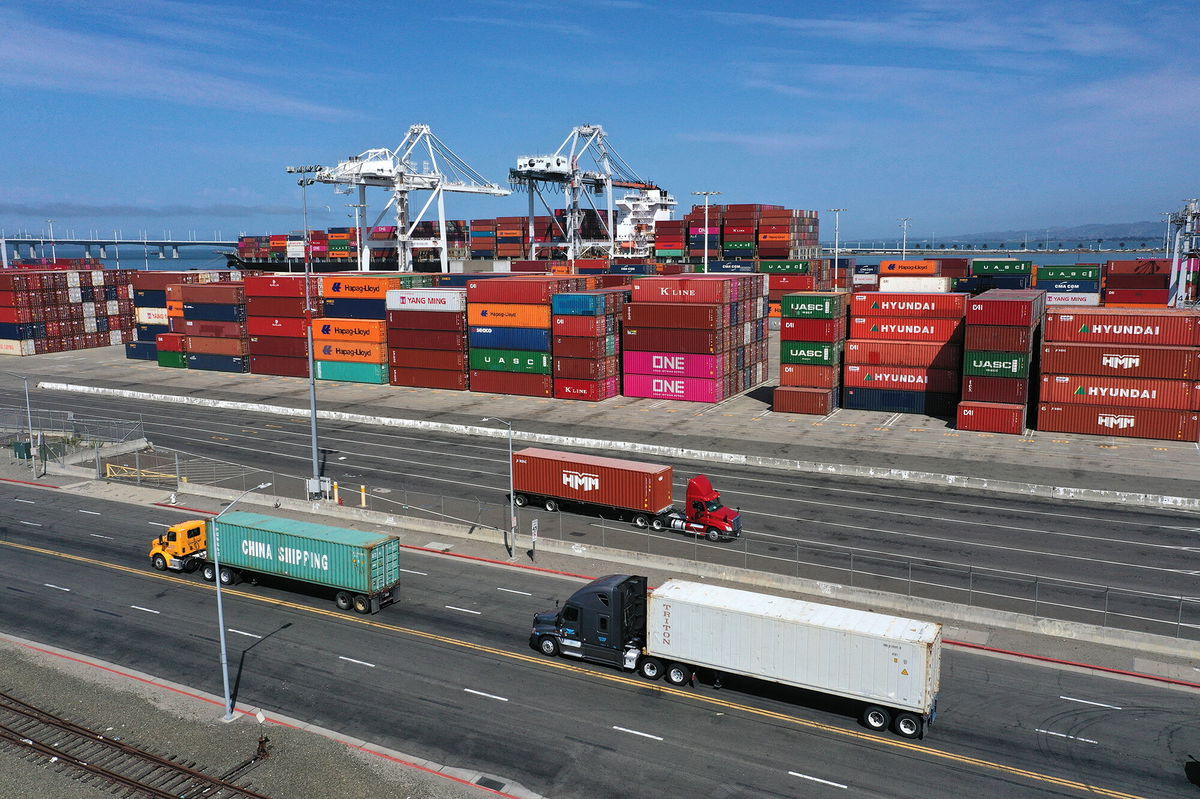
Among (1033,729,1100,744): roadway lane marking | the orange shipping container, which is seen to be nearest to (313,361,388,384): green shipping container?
the orange shipping container

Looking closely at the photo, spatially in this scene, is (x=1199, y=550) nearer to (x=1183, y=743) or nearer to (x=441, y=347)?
(x=1183, y=743)

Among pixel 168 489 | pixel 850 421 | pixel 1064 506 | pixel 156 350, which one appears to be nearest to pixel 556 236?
pixel 156 350

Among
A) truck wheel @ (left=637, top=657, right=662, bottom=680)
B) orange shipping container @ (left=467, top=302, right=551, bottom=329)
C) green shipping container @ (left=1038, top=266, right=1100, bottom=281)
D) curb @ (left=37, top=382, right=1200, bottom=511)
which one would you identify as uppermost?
green shipping container @ (left=1038, top=266, right=1100, bottom=281)

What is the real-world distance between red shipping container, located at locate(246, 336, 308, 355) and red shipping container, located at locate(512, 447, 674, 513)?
158ft

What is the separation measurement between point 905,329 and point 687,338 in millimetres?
17279

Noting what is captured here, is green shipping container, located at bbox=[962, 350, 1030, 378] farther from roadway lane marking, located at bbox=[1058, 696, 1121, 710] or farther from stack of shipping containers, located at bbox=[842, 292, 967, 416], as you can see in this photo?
roadway lane marking, located at bbox=[1058, 696, 1121, 710]

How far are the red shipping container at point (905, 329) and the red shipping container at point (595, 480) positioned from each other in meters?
30.7

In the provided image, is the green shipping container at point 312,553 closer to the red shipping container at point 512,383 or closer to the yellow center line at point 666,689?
the yellow center line at point 666,689

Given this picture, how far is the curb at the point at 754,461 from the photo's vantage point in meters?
44.9

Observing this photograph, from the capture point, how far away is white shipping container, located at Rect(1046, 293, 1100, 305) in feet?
300

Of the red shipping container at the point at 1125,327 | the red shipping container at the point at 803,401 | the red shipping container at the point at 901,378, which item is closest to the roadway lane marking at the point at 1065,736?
the red shipping container at the point at 1125,327

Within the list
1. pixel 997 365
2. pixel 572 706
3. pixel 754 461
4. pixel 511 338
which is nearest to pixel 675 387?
pixel 511 338

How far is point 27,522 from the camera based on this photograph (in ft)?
147

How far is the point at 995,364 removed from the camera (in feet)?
193
